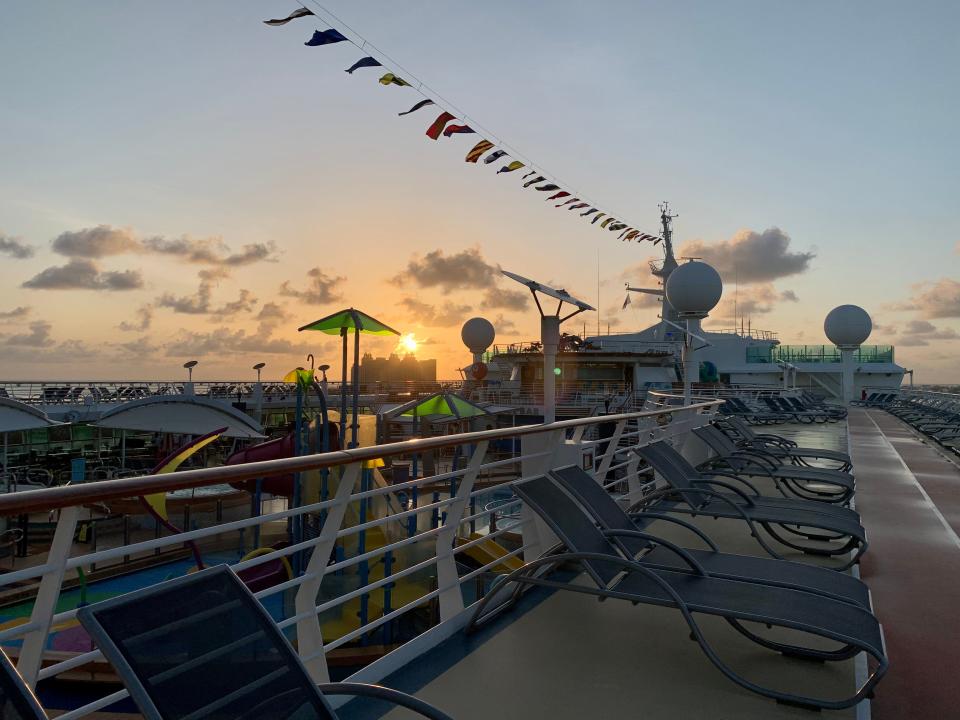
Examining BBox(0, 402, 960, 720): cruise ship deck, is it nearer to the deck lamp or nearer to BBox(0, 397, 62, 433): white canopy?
BBox(0, 397, 62, 433): white canopy

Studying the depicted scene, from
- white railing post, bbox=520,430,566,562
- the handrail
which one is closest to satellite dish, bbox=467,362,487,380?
white railing post, bbox=520,430,566,562

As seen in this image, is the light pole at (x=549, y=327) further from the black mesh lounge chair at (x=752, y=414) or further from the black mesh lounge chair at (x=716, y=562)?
the black mesh lounge chair at (x=752, y=414)

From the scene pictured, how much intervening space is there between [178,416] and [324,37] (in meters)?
8.75

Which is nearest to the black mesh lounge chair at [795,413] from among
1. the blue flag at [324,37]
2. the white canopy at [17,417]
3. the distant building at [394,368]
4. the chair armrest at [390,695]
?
the blue flag at [324,37]

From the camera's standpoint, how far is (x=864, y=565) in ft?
13.8

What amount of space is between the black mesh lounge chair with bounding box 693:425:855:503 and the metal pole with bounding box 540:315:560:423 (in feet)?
7.01

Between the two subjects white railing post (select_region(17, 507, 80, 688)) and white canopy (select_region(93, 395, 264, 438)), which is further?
white canopy (select_region(93, 395, 264, 438))

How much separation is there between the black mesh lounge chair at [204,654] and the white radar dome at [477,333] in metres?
41.5

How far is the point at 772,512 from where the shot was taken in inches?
165

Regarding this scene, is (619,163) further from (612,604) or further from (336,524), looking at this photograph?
(336,524)

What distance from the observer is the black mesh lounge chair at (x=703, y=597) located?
2.32 meters

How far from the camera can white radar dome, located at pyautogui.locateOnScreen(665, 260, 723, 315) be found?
60.8ft

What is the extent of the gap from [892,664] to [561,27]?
26.6 feet

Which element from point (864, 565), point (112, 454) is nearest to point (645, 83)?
point (864, 565)
